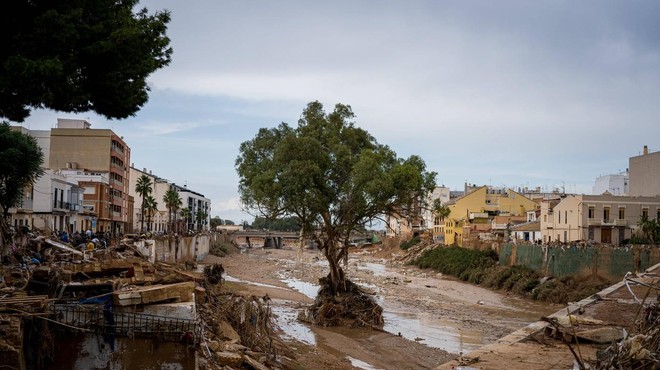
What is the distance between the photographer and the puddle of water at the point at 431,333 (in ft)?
90.5

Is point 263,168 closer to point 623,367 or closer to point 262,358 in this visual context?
point 262,358

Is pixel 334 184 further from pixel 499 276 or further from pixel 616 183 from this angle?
pixel 616 183

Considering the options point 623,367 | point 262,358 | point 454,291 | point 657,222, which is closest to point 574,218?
point 657,222

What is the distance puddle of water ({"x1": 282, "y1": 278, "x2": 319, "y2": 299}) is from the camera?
4828cm

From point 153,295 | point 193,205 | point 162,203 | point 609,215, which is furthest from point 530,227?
point 193,205

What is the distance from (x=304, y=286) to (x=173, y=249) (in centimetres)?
1195

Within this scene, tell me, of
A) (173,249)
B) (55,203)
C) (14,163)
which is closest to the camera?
(14,163)

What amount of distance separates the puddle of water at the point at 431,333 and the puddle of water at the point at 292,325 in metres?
4.41

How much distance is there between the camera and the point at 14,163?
37219 millimetres

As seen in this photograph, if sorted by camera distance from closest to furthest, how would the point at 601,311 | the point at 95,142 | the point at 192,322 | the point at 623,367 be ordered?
1. the point at 623,367
2. the point at 192,322
3. the point at 601,311
4. the point at 95,142

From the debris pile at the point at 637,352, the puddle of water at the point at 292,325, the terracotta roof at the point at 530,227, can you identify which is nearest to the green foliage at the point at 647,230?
the terracotta roof at the point at 530,227

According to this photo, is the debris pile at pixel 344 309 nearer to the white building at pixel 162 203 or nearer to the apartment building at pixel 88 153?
the apartment building at pixel 88 153

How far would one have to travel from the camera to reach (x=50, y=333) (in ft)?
39.4

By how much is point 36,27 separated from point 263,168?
21.4 meters
